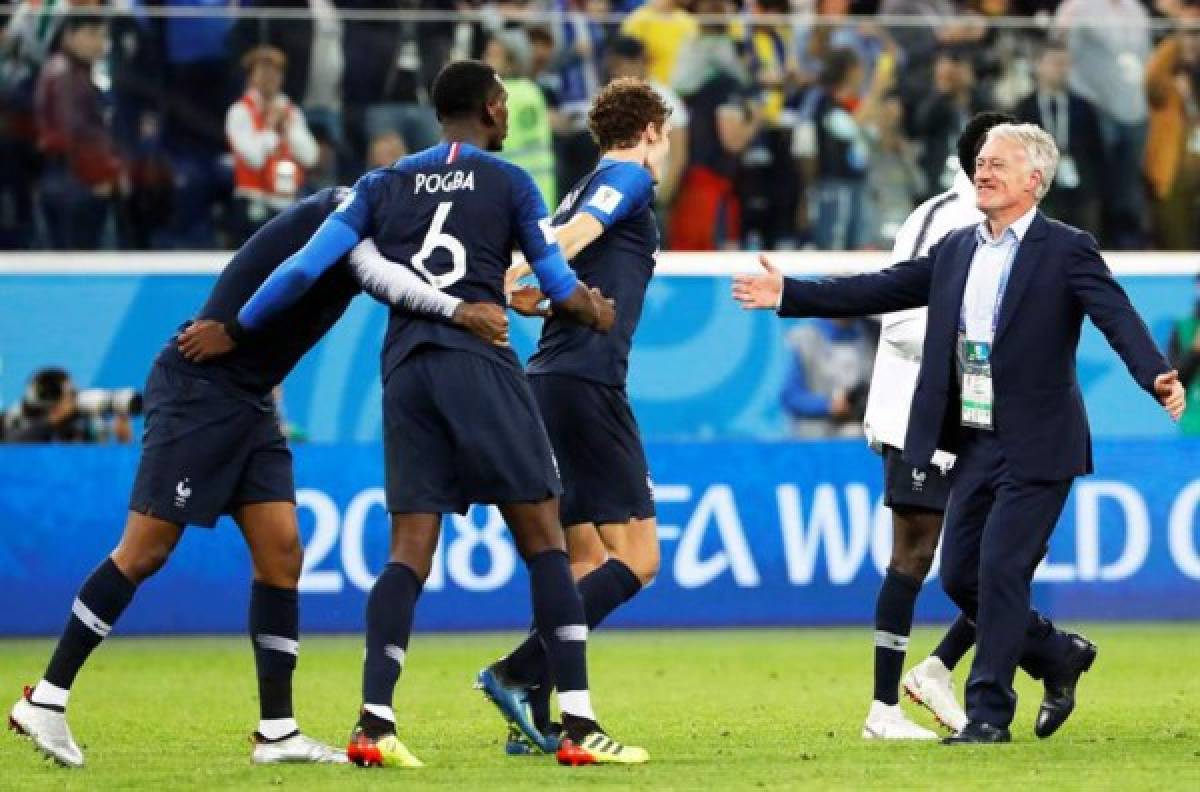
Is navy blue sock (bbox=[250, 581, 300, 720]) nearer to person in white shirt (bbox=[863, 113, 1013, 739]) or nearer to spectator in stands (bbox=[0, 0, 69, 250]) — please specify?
person in white shirt (bbox=[863, 113, 1013, 739])

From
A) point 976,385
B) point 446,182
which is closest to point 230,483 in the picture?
point 446,182

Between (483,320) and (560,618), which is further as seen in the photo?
(560,618)

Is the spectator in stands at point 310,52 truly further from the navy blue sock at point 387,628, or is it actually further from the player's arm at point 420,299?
the navy blue sock at point 387,628

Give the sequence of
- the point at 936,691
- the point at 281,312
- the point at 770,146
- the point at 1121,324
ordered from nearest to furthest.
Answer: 1. the point at 281,312
2. the point at 1121,324
3. the point at 936,691
4. the point at 770,146

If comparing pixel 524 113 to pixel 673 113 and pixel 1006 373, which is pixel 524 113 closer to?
pixel 673 113

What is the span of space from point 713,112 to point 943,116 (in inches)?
65.2

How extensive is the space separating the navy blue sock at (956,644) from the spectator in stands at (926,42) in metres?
7.87

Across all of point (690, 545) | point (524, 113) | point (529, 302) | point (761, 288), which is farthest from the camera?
point (524, 113)

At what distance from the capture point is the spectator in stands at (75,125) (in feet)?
52.7

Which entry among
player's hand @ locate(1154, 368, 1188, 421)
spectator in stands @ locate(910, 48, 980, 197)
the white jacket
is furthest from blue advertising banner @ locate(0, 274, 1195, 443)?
player's hand @ locate(1154, 368, 1188, 421)

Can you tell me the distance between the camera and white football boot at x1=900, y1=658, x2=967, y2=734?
9539mm

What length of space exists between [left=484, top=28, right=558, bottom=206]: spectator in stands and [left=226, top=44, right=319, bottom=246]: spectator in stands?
4.48 feet

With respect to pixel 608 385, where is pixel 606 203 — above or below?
above

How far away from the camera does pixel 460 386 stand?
7.66 metres
